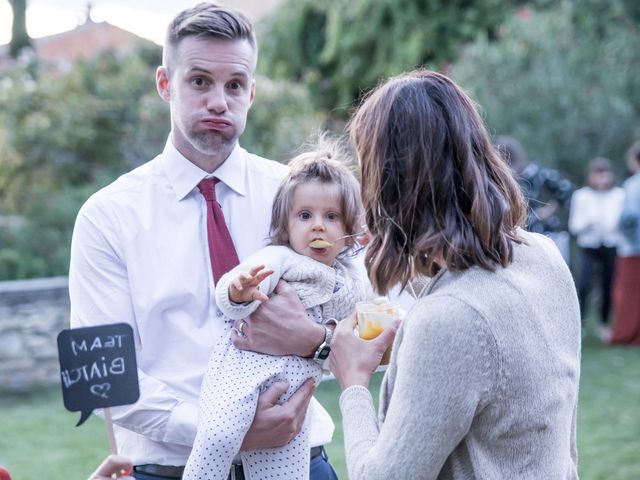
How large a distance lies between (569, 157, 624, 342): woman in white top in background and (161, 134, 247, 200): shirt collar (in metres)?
8.35

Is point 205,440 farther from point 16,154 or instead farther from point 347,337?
point 16,154

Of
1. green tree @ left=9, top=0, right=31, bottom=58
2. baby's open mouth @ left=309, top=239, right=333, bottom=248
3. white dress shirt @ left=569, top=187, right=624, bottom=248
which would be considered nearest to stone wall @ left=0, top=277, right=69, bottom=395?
white dress shirt @ left=569, top=187, right=624, bottom=248

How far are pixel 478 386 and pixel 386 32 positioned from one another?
16.3 metres

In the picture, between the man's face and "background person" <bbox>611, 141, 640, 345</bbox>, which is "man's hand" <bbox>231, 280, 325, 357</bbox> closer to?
the man's face

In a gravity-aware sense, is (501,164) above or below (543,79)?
above

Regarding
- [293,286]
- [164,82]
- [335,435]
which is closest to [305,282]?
[293,286]

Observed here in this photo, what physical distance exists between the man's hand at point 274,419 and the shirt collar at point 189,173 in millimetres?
669

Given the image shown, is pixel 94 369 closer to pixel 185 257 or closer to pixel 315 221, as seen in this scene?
pixel 185 257

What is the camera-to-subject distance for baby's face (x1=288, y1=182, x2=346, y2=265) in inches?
116

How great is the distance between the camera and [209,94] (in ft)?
9.75

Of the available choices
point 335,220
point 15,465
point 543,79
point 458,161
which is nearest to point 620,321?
point 543,79

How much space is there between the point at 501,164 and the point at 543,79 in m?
11.5

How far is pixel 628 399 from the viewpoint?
8008 millimetres

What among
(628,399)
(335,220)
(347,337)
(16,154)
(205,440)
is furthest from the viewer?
(16,154)
